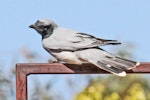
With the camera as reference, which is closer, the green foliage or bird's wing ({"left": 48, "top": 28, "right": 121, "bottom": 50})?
bird's wing ({"left": 48, "top": 28, "right": 121, "bottom": 50})

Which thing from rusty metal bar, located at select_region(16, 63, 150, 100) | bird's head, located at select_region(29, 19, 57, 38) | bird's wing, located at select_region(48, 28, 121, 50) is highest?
bird's head, located at select_region(29, 19, 57, 38)

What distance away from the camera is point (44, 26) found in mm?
2539

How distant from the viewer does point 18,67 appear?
224cm

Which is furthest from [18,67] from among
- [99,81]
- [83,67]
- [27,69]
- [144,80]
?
[144,80]

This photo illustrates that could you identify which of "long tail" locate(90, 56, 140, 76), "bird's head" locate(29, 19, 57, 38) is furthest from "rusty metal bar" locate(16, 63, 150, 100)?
"bird's head" locate(29, 19, 57, 38)

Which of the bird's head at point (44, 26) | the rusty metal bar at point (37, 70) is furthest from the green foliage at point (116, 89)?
the rusty metal bar at point (37, 70)

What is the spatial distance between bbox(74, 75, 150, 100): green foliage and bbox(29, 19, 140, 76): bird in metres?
0.41

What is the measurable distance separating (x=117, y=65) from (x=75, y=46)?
170mm

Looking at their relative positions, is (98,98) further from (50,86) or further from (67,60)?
(67,60)

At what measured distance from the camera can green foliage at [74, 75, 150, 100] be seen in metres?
2.88

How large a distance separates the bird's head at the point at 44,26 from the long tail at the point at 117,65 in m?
0.24

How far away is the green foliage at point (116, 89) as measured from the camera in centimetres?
288

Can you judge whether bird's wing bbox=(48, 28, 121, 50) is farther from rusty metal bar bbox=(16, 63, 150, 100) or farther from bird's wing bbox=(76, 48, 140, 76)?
rusty metal bar bbox=(16, 63, 150, 100)

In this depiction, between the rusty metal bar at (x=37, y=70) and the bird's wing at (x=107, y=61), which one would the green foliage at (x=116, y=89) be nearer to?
the bird's wing at (x=107, y=61)
